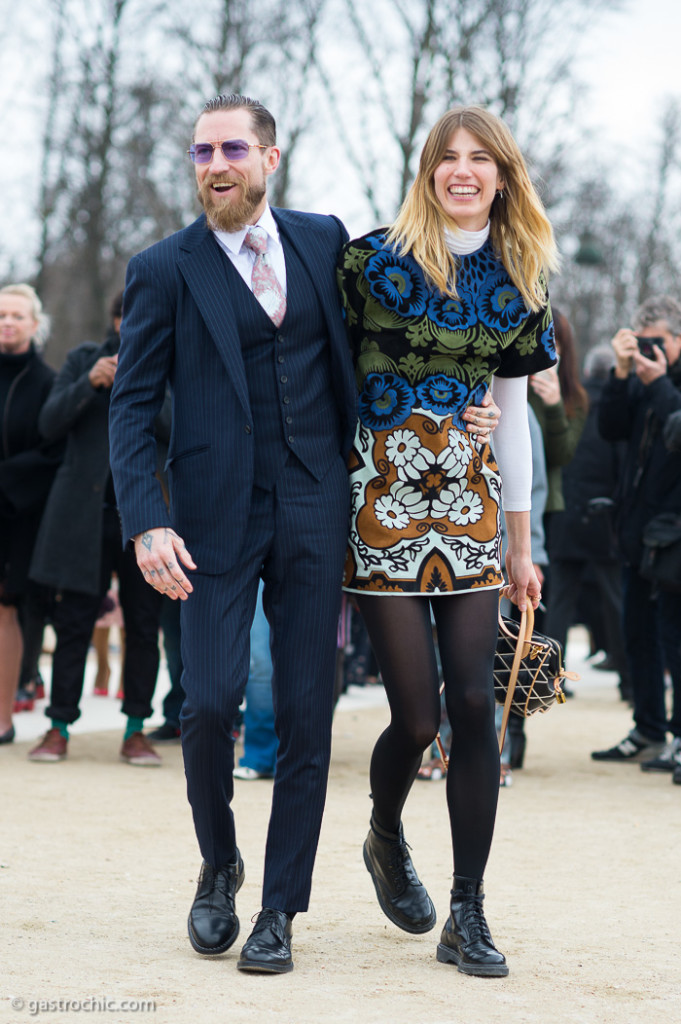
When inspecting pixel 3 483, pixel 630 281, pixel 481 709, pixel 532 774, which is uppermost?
pixel 630 281

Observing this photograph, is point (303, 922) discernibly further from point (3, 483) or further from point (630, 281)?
point (630, 281)

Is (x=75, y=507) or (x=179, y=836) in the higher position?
(x=75, y=507)

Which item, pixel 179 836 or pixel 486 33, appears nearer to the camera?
Result: pixel 179 836

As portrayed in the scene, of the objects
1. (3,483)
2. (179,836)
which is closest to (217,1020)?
(179,836)

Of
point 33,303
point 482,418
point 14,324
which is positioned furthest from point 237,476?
point 33,303

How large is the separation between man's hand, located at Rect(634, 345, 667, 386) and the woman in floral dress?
11.0 ft

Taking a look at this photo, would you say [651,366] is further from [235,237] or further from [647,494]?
[235,237]

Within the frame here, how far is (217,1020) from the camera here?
2.91 metres

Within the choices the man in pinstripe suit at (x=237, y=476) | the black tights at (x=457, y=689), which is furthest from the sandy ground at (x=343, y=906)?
the black tights at (x=457, y=689)

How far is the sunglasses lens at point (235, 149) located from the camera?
134 inches

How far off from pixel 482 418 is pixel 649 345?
141 inches

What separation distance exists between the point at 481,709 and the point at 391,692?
0.79ft

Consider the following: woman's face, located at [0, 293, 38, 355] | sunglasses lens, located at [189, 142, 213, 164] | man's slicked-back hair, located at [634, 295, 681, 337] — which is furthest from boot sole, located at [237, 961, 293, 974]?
woman's face, located at [0, 293, 38, 355]

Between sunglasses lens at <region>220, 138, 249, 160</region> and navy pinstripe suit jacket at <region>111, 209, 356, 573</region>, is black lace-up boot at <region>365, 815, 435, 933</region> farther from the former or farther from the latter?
sunglasses lens at <region>220, 138, 249, 160</region>
